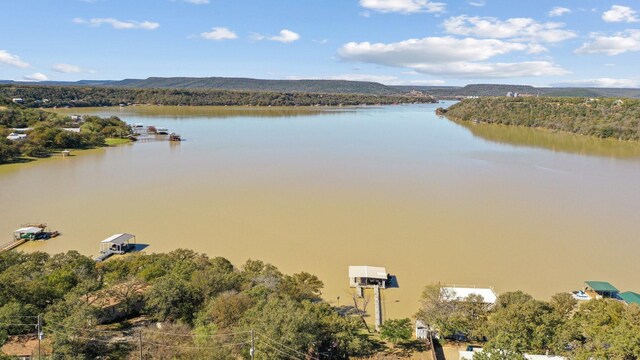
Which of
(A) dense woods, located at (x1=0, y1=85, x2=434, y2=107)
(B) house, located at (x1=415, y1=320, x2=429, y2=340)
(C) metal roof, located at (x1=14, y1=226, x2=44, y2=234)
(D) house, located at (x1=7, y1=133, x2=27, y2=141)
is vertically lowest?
(B) house, located at (x1=415, y1=320, x2=429, y2=340)

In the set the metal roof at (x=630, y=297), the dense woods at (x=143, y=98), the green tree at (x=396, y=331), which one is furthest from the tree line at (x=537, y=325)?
the dense woods at (x=143, y=98)

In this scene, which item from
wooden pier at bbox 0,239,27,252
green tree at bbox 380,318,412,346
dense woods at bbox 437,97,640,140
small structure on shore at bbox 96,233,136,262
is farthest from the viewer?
dense woods at bbox 437,97,640,140

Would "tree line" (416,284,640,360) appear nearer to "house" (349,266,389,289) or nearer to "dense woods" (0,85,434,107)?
"house" (349,266,389,289)

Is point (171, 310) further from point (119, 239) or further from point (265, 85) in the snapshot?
point (265, 85)

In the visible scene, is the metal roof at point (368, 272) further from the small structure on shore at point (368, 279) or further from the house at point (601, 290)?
the house at point (601, 290)

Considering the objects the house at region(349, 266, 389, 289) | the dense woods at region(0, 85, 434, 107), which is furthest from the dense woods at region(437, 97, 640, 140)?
the dense woods at region(0, 85, 434, 107)

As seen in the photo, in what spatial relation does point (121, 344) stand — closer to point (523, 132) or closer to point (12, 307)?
point (12, 307)

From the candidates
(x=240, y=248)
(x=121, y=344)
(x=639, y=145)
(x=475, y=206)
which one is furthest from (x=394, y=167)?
(x=639, y=145)
